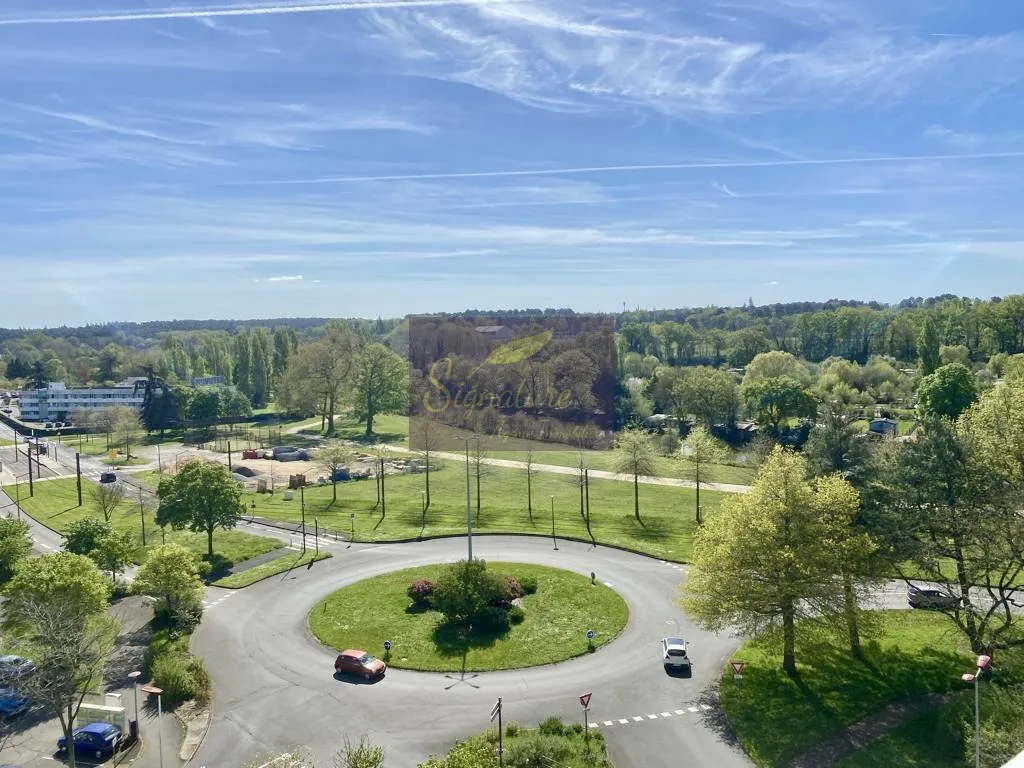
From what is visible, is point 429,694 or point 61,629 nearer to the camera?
point 61,629

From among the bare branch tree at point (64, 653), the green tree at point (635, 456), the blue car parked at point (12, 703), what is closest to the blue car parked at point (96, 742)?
the bare branch tree at point (64, 653)

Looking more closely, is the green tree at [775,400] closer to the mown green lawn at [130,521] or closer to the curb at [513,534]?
the curb at [513,534]

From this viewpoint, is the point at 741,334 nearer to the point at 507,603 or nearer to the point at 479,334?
the point at 479,334

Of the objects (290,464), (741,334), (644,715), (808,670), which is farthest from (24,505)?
(741,334)

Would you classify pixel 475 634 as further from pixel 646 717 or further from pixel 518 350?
pixel 518 350

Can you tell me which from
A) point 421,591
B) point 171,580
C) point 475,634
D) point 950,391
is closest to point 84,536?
point 171,580
